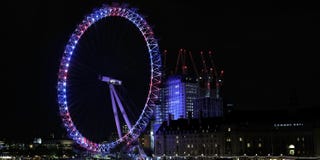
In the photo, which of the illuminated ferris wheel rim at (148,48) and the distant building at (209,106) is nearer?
the illuminated ferris wheel rim at (148,48)

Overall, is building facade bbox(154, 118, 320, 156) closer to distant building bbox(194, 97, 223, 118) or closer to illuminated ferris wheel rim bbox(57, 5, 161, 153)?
distant building bbox(194, 97, 223, 118)

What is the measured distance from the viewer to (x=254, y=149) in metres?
78.5

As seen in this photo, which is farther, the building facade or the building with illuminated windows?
the building with illuminated windows

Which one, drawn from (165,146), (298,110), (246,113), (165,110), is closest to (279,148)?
(298,110)

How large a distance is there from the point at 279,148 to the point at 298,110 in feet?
38.6

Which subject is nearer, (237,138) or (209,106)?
(237,138)

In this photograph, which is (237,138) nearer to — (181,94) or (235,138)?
(235,138)

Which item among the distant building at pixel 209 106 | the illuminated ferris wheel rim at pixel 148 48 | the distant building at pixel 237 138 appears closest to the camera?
the illuminated ferris wheel rim at pixel 148 48

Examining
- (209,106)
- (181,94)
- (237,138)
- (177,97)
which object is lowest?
(237,138)

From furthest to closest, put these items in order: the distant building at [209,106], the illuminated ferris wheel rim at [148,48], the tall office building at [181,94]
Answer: the tall office building at [181,94] → the distant building at [209,106] → the illuminated ferris wheel rim at [148,48]

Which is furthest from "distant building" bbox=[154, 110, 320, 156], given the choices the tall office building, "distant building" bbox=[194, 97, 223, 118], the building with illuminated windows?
the building with illuminated windows

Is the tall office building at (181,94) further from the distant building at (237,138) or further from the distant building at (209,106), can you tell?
the distant building at (237,138)

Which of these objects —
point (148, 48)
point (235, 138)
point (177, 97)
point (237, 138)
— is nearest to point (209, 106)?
point (177, 97)

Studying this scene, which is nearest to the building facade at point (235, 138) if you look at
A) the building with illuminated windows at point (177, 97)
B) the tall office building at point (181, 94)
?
the tall office building at point (181, 94)
